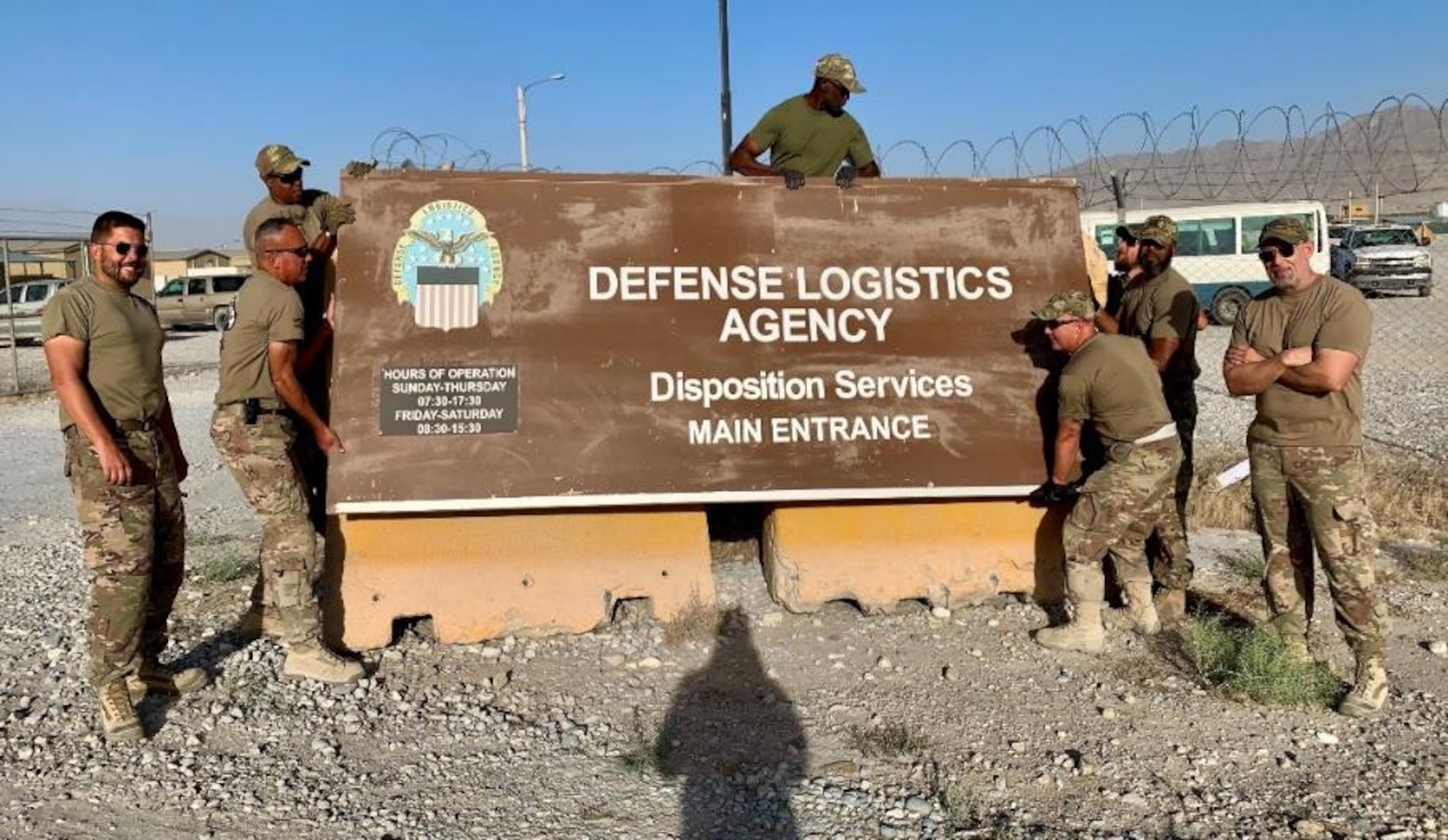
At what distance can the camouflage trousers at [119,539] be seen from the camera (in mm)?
3938

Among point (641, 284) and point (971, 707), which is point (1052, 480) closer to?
point (971, 707)

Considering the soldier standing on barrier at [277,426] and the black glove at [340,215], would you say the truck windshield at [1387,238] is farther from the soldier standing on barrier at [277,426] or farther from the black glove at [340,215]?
the soldier standing on barrier at [277,426]

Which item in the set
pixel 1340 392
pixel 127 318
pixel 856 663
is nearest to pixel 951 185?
pixel 1340 392

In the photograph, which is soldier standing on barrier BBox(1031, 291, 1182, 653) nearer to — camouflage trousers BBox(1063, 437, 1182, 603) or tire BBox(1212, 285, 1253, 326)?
camouflage trousers BBox(1063, 437, 1182, 603)

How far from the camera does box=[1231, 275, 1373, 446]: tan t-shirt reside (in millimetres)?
4082

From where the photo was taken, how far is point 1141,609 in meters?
4.98

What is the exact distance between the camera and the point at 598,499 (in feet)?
15.8

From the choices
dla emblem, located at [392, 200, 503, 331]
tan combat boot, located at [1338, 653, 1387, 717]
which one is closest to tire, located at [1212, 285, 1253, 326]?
tan combat boot, located at [1338, 653, 1387, 717]

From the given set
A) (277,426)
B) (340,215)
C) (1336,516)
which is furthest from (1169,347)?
(277,426)

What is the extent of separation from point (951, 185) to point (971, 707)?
101 inches

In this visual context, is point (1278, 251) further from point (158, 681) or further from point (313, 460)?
point (158, 681)

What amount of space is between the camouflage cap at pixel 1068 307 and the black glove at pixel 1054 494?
2.57 ft

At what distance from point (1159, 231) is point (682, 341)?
2.32 meters

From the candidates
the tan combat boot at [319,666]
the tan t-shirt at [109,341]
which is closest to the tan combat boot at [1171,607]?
the tan combat boot at [319,666]
